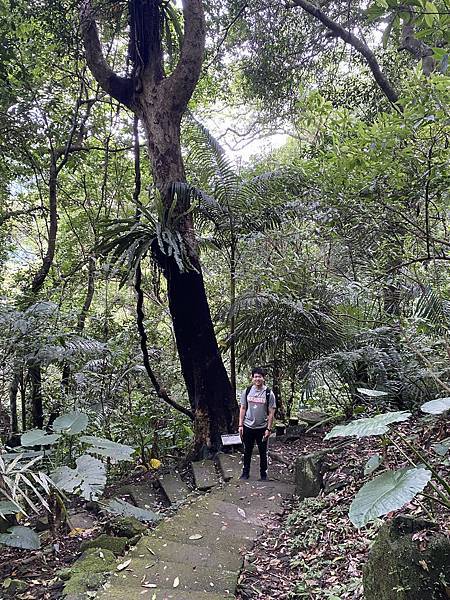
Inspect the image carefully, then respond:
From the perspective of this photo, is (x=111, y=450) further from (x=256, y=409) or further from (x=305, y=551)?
(x=256, y=409)

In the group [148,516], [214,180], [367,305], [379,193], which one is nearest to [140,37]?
[214,180]

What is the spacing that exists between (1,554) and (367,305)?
4.03 meters

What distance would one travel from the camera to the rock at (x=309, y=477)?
11.5 ft

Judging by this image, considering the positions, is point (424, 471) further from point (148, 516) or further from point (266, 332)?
point (266, 332)

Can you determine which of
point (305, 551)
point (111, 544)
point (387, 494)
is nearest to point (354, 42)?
point (305, 551)

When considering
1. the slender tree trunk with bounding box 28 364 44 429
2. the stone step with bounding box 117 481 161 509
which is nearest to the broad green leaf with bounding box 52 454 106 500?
the stone step with bounding box 117 481 161 509

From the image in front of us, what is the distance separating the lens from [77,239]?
26.9ft

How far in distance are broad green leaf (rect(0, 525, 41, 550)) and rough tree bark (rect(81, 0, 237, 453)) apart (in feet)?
8.47

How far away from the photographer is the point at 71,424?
3.04 m

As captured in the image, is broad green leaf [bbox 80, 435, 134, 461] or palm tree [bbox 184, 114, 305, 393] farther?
palm tree [bbox 184, 114, 305, 393]

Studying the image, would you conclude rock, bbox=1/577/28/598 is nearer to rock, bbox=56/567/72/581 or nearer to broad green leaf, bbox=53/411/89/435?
rock, bbox=56/567/72/581

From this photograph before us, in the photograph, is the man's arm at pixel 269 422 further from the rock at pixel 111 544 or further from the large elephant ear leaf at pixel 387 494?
the large elephant ear leaf at pixel 387 494

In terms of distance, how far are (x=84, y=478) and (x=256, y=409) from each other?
6.58 feet

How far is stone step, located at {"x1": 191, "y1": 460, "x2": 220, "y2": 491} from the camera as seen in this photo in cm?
433
